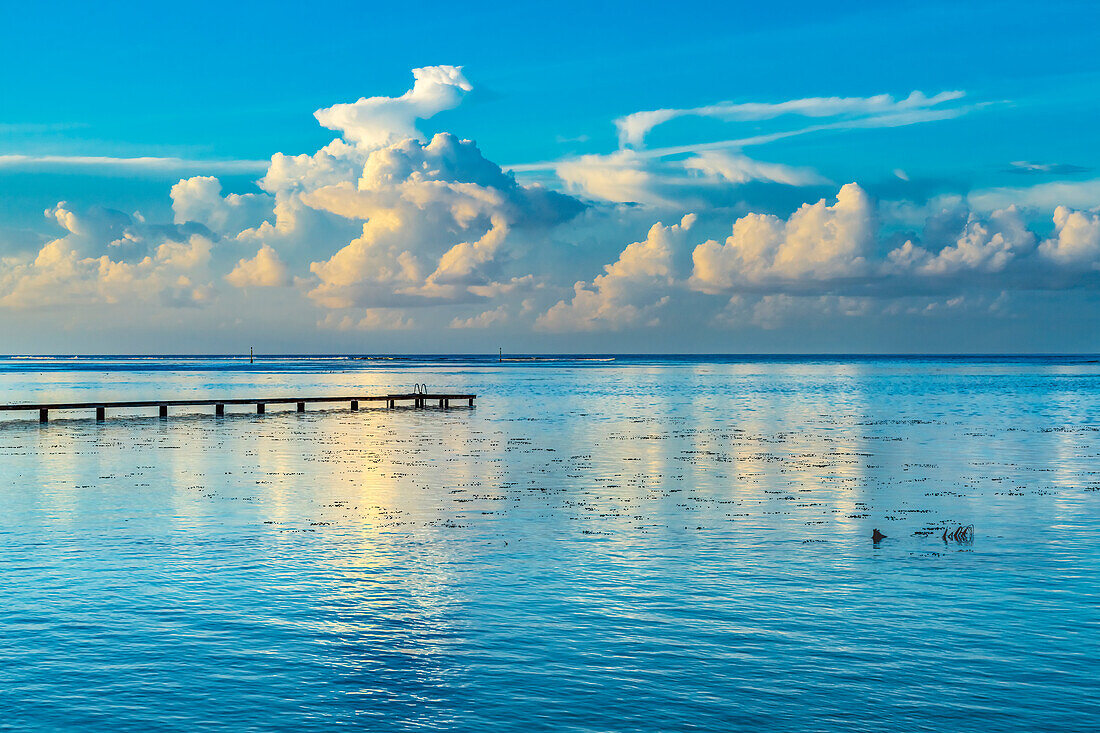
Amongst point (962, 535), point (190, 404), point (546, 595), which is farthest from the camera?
point (190, 404)

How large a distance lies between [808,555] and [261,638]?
10.9m

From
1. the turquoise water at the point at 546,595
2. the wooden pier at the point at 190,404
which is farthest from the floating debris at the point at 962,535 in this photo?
the wooden pier at the point at 190,404

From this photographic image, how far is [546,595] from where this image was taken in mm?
16578

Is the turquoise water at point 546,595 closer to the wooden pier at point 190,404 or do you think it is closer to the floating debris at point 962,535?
the floating debris at point 962,535

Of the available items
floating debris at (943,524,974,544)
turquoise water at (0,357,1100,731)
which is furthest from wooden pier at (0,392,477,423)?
floating debris at (943,524,974,544)

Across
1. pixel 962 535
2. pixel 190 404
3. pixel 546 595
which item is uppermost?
pixel 190 404

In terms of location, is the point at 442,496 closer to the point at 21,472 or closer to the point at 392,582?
the point at 392,582

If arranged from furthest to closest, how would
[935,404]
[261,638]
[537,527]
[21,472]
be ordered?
[935,404]
[21,472]
[537,527]
[261,638]

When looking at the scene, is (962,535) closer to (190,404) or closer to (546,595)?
(546,595)

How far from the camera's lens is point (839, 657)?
13.3 meters

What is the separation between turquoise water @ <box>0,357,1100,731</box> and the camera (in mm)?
11664

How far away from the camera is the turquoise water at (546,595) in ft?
38.3

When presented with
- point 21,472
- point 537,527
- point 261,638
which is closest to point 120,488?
point 21,472

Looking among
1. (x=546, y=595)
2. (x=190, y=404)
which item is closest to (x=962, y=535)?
(x=546, y=595)
